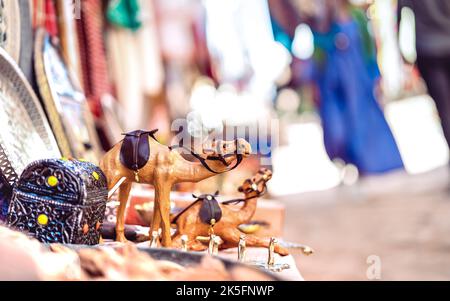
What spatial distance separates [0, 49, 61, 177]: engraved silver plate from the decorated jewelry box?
13 centimetres

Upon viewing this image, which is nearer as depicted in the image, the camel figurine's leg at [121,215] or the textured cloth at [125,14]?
the camel figurine's leg at [121,215]

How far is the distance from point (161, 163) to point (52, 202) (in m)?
0.20

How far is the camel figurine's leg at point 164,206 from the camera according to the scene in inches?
38.4

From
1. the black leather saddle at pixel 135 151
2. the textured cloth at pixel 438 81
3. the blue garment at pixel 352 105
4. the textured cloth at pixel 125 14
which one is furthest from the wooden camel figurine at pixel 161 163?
the blue garment at pixel 352 105

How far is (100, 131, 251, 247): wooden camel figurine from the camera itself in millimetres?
948

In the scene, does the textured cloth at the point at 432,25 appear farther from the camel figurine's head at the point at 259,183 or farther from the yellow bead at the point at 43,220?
the yellow bead at the point at 43,220

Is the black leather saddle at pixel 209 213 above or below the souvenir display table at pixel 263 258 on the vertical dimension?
above

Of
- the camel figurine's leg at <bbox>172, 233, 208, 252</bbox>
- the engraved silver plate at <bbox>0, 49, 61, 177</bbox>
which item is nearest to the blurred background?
the engraved silver plate at <bbox>0, 49, 61, 177</bbox>

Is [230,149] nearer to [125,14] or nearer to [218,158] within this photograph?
[218,158]

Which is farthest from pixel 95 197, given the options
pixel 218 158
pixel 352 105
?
pixel 352 105

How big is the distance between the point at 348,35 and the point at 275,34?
0.45m

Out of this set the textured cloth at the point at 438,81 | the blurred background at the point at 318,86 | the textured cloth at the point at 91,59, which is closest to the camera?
the textured cloth at the point at 91,59

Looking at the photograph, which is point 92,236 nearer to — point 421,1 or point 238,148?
point 238,148

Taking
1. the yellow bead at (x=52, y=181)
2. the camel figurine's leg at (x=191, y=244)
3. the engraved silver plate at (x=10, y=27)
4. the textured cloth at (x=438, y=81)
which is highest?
the textured cloth at (x=438, y=81)
